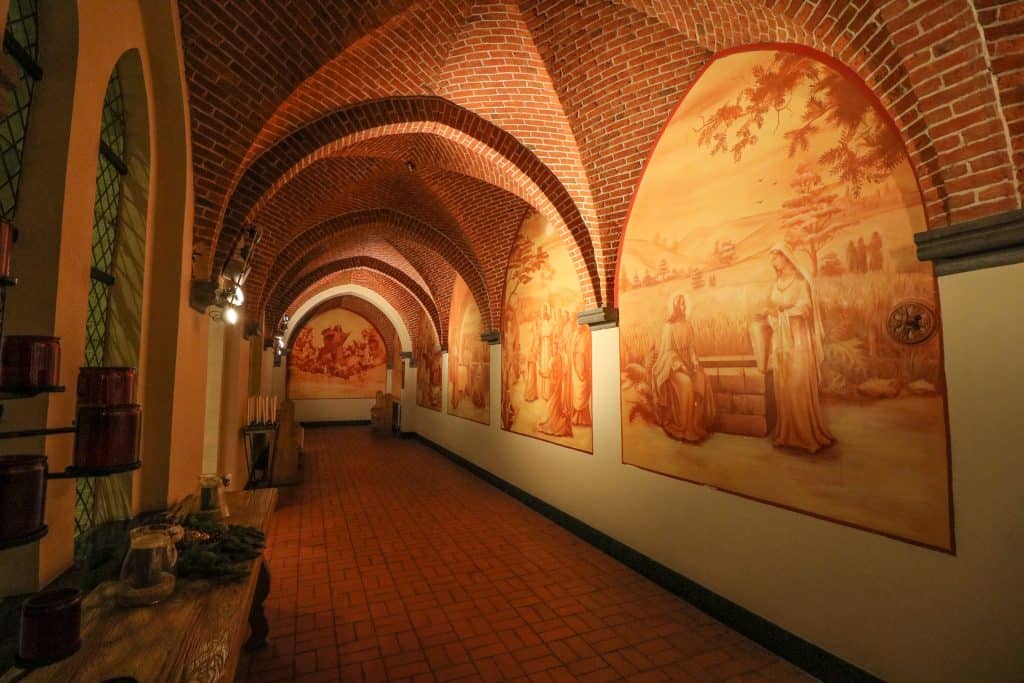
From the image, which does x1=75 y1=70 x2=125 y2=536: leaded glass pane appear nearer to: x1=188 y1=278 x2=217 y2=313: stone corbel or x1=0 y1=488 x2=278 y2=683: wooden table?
x1=188 y1=278 x2=217 y2=313: stone corbel

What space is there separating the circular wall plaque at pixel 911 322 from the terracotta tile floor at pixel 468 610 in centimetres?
229

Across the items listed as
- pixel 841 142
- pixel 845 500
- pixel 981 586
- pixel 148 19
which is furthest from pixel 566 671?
pixel 148 19

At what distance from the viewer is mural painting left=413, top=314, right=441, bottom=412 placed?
12.3 meters

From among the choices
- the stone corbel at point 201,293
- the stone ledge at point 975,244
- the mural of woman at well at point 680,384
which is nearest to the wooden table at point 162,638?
the stone corbel at point 201,293

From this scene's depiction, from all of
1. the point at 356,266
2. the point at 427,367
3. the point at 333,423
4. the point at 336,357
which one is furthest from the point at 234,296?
the point at 333,423

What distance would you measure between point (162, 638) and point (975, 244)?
153 inches

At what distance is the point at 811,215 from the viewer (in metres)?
3.27

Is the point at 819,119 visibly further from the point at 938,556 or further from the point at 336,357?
the point at 336,357

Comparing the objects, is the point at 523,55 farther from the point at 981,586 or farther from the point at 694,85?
the point at 981,586

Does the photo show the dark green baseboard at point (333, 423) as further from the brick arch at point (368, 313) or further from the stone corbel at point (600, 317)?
the stone corbel at point (600, 317)

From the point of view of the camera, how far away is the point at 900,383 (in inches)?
109

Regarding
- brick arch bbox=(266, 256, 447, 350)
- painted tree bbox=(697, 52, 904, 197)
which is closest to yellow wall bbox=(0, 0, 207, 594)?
painted tree bbox=(697, 52, 904, 197)

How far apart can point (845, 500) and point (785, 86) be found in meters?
2.87

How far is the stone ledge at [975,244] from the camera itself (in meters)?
2.33
